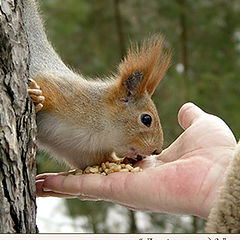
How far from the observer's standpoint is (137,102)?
4.66 feet

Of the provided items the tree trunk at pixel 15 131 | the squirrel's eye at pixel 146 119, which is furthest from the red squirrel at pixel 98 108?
the tree trunk at pixel 15 131

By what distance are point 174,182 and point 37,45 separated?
53cm

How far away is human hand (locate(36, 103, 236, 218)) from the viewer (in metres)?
1.09

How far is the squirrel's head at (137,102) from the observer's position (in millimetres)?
1364

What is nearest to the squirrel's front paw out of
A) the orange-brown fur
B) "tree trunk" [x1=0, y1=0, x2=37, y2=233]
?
"tree trunk" [x1=0, y1=0, x2=37, y2=233]

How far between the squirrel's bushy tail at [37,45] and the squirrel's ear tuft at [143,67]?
196mm

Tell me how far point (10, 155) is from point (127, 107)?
0.59m

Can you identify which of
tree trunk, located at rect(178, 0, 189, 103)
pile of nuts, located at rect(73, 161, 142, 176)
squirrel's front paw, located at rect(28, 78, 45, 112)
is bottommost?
pile of nuts, located at rect(73, 161, 142, 176)

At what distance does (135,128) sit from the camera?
1393 millimetres

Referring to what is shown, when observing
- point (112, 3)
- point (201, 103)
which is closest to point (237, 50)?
point (201, 103)

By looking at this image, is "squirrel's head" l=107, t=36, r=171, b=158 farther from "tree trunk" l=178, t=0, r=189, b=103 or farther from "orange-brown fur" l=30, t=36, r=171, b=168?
"tree trunk" l=178, t=0, r=189, b=103

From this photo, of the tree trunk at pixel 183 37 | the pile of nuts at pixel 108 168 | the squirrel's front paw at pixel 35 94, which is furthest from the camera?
the tree trunk at pixel 183 37

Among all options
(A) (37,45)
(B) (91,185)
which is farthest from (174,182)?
(A) (37,45)

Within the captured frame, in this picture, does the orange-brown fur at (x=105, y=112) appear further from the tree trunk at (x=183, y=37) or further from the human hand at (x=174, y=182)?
the tree trunk at (x=183, y=37)
